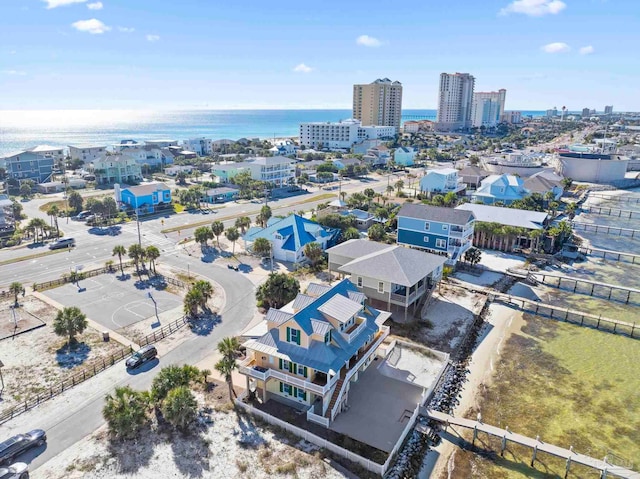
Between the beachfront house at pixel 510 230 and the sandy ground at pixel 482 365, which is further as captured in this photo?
the beachfront house at pixel 510 230

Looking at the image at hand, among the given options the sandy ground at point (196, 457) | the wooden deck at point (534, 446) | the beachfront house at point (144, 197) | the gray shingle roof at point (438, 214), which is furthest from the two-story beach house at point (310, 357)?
the beachfront house at point (144, 197)

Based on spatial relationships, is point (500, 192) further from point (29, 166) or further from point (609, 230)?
point (29, 166)

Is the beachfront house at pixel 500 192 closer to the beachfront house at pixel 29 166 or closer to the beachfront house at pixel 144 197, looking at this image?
the beachfront house at pixel 144 197

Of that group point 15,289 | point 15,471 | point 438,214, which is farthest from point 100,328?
point 438,214

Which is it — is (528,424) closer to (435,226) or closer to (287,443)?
(287,443)

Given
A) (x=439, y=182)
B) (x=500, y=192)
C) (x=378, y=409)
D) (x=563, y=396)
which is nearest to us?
(x=378, y=409)

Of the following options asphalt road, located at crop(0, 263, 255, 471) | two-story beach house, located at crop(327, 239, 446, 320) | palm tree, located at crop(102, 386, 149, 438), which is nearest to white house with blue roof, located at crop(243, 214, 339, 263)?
two-story beach house, located at crop(327, 239, 446, 320)

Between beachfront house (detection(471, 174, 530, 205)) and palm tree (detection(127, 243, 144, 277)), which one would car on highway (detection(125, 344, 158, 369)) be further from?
beachfront house (detection(471, 174, 530, 205))
